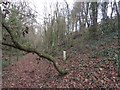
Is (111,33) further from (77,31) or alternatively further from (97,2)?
(77,31)

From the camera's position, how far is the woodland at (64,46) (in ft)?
23.7

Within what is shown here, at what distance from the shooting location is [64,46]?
1698cm

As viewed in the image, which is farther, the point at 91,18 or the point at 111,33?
the point at 91,18

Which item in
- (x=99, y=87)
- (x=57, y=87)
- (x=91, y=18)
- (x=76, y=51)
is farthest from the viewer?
(x=91, y=18)

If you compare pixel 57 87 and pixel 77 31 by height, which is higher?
pixel 77 31

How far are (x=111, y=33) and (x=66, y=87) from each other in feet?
25.4

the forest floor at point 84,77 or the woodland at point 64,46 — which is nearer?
the woodland at point 64,46

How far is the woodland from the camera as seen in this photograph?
23.7ft

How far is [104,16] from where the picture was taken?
59.6 feet

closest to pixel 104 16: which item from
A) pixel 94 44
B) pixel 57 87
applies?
pixel 94 44

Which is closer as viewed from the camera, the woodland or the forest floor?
the woodland

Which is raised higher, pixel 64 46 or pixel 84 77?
pixel 64 46

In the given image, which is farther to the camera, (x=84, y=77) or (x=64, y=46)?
(x=64, y=46)

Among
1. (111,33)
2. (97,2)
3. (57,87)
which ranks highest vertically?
(97,2)
